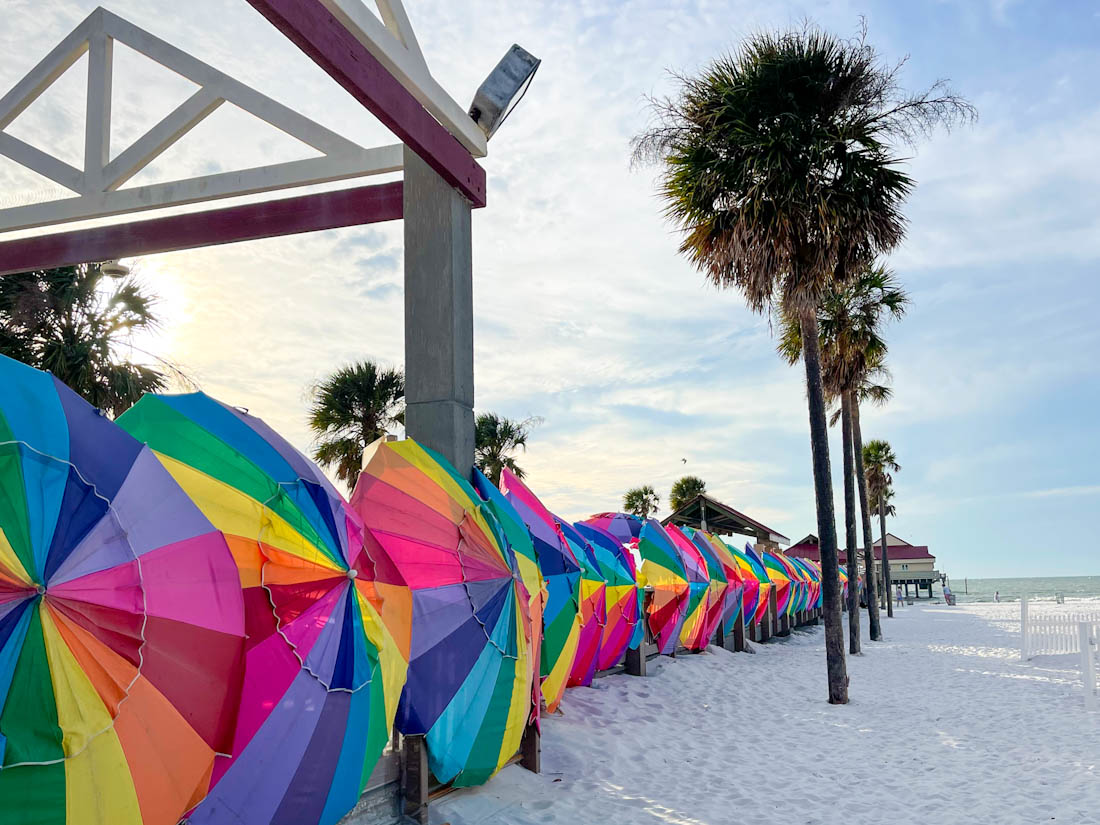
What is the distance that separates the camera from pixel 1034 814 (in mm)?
5535

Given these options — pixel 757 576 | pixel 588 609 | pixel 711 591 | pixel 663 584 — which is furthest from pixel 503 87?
pixel 757 576

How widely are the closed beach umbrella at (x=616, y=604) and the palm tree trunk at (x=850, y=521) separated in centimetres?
877

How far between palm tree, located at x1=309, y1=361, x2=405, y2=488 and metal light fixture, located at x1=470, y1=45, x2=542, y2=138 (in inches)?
629

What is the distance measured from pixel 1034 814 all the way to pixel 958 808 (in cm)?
45

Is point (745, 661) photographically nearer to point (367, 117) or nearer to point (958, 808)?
point (958, 808)

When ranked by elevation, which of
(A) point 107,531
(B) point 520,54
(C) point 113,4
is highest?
(C) point 113,4

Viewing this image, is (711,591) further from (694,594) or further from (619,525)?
(619,525)

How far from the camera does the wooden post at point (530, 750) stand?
596cm

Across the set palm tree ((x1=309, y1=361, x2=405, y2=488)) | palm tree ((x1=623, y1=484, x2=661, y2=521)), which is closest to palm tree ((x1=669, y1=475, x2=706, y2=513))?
palm tree ((x1=623, y1=484, x2=661, y2=521))

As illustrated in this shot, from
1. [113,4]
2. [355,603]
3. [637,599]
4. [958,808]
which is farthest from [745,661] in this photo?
[113,4]

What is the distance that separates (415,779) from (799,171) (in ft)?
28.9

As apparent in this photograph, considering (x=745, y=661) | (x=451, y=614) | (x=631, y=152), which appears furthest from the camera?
(x=745, y=661)

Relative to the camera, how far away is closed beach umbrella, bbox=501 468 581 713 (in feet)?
22.8

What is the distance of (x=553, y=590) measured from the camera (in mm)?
7008
